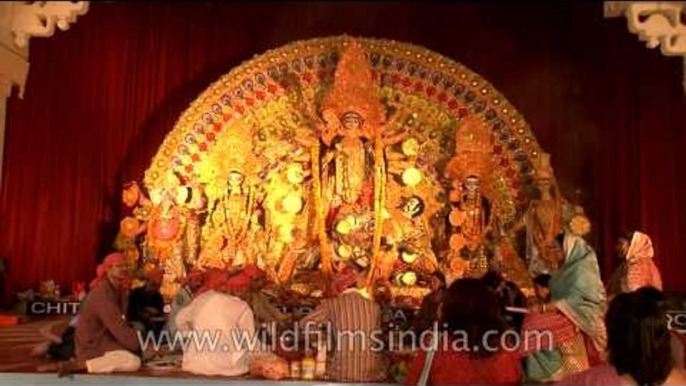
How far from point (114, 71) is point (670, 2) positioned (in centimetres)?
720

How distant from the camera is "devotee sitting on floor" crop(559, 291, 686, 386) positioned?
2564 millimetres

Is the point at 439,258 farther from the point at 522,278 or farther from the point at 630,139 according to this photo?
the point at 630,139

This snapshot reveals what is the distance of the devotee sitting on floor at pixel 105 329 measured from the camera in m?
5.05

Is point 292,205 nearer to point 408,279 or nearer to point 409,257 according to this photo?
point 409,257

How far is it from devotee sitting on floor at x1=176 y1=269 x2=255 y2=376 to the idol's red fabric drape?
4.26 metres

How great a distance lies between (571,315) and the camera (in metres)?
4.84

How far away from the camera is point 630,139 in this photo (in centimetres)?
866

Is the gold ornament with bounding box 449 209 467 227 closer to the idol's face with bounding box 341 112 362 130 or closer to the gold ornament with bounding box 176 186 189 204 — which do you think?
the idol's face with bounding box 341 112 362 130

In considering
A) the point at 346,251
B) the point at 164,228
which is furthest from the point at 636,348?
the point at 164,228

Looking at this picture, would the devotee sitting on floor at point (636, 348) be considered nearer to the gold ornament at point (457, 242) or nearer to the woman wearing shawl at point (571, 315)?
the woman wearing shawl at point (571, 315)

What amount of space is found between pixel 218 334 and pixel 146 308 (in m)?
1.95

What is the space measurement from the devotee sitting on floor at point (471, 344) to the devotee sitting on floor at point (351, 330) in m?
1.28

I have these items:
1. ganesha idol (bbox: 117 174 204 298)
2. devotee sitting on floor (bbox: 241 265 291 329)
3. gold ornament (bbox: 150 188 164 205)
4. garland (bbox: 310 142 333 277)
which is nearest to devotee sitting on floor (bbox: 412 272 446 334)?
devotee sitting on floor (bbox: 241 265 291 329)

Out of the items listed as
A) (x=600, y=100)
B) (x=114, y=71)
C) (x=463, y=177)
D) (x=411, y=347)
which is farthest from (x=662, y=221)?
(x=114, y=71)
